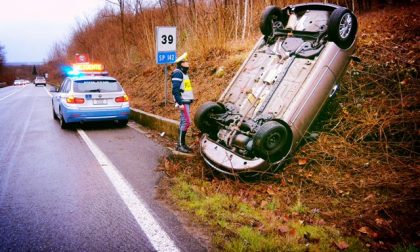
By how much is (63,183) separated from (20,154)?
99.9 inches

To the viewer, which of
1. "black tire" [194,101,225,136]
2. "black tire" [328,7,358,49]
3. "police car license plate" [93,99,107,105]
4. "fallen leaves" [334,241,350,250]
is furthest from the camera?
"police car license plate" [93,99,107,105]

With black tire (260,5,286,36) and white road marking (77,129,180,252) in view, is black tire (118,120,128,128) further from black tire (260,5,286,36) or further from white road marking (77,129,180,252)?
black tire (260,5,286,36)

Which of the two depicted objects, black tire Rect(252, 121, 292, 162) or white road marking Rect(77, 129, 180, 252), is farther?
black tire Rect(252, 121, 292, 162)

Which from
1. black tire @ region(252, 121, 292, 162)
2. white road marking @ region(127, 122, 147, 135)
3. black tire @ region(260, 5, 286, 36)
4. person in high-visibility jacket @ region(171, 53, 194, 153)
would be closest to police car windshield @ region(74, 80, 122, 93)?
white road marking @ region(127, 122, 147, 135)

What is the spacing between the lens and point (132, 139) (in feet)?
28.2

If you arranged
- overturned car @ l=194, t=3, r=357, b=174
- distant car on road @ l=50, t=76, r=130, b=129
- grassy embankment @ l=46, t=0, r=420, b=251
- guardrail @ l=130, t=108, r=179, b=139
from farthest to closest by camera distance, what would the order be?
distant car on road @ l=50, t=76, r=130, b=129 < guardrail @ l=130, t=108, r=179, b=139 < overturned car @ l=194, t=3, r=357, b=174 < grassy embankment @ l=46, t=0, r=420, b=251

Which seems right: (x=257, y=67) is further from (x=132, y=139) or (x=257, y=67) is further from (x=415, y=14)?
(x=415, y=14)

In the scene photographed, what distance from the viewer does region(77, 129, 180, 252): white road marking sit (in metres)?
3.48

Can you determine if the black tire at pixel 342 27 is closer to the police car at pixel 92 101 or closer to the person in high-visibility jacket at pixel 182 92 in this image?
the person in high-visibility jacket at pixel 182 92

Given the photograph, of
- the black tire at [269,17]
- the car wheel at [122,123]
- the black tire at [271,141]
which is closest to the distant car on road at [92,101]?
the car wheel at [122,123]

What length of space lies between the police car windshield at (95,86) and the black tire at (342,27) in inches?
260

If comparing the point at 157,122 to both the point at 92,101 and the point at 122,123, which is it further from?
the point at 92,101

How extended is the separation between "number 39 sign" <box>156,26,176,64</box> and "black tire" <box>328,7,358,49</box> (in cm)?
→ 563

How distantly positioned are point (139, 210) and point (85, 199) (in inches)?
35.7
